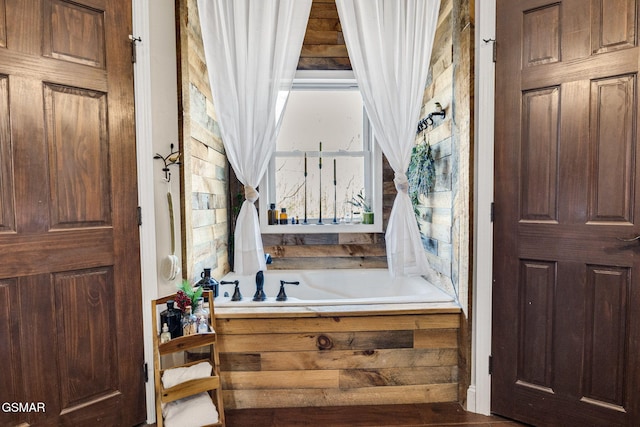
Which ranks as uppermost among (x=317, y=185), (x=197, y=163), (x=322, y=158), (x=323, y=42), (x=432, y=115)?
(x=323, y=42)

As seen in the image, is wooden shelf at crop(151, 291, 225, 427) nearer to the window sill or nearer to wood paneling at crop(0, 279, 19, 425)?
wood paneling at crop(0, 279, 19, 425)

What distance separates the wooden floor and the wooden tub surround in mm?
39

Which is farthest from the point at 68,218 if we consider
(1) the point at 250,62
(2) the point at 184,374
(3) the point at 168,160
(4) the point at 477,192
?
(4) the point at 477,192

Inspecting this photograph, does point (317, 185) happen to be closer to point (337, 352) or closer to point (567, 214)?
point (337, 352)

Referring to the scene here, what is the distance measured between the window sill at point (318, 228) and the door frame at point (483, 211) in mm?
1160

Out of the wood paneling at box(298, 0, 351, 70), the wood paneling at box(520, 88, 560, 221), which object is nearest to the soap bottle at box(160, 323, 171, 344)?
the wood paneling at box(520, 88, 560, 221)

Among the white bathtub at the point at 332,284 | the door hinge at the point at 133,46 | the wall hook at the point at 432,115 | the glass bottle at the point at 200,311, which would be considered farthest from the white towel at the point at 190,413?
the wall hook at the point at 432,115

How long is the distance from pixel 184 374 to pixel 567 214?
1985 mm

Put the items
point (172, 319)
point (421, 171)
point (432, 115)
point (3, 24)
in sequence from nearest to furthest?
1. point (3, 24)
2. point (172, 319)
3. point (432, 115)
4. point (421, 171)

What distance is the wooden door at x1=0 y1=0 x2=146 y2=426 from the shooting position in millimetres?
1382

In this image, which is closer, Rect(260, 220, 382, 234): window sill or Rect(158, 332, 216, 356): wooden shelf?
Rect(158, 332, 216, 356): wooden shelf

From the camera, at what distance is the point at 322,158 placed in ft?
9.68

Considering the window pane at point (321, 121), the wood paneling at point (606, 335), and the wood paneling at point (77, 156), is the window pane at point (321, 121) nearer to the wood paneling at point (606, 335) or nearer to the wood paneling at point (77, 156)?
the wood paneling at point (77, 156)

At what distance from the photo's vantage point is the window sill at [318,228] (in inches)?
113
